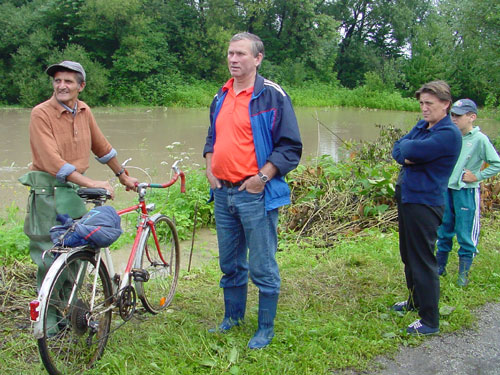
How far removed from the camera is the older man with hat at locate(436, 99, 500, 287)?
15.4ft

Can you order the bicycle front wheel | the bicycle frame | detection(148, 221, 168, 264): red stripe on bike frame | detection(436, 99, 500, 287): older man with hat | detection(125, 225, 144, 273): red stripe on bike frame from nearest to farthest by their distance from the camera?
the bicycle frame, detection(125, 225, 144, 273): red stripe on bike frame, detection(148, 221, 168, 264): red stripe on bike frame, the bicycle front wheel, detection(436, 99, 500, 287): older man with hat

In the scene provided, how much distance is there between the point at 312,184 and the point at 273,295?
4.17m

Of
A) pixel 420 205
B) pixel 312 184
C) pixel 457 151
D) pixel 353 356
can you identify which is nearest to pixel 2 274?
pixel 353 356

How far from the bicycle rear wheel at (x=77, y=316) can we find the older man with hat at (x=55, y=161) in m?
0.38

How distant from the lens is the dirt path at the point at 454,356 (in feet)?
10.7

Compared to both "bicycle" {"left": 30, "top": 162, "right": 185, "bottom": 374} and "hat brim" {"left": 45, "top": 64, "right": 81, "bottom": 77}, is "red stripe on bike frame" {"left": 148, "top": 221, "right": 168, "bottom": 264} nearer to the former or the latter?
"bicycle" {"left": 30, "top": 162, "right": 185, "bottom": 374}

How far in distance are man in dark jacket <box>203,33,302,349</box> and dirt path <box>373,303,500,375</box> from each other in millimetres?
898

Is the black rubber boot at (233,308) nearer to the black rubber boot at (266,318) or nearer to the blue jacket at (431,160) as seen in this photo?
the black rubber boot at (266,318)

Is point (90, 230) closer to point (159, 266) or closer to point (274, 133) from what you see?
point (274, 133)

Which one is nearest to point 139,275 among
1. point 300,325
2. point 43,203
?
point 43,203

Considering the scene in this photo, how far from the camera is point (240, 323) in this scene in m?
3.72

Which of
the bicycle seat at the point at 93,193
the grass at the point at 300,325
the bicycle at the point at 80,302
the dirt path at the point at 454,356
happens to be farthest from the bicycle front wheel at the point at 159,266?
the dirt path at the point at 454,356

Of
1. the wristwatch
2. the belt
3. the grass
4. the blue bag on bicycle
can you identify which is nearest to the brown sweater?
the blue bag on bicycle

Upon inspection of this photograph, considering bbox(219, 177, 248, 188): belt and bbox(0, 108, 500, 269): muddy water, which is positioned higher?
bbox(219, 177, 248, 188): belt
